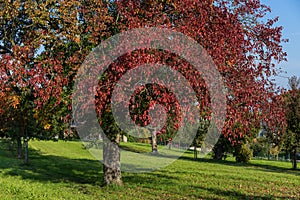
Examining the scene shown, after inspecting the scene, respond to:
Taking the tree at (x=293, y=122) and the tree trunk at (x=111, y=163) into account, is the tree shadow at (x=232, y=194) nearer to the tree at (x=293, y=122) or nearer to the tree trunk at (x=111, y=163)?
the tree trunk at (x=111, y=163)

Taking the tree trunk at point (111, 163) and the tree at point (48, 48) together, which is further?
the tree trunk at point (111, 163)

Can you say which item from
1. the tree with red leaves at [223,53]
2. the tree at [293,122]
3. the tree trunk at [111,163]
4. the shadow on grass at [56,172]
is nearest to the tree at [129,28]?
the tree with red leaves at [223,53]

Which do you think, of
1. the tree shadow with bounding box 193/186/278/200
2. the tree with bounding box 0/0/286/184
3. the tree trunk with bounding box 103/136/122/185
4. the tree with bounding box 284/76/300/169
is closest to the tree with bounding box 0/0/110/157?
the tree with bounding box 0/0/286/184

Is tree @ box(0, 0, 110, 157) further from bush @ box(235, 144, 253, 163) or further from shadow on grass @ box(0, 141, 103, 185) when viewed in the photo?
bush @ box(235, 144, 253, 163)

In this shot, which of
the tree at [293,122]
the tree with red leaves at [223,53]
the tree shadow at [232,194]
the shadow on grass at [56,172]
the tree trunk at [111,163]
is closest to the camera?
the tree with red leaves at [223,53]

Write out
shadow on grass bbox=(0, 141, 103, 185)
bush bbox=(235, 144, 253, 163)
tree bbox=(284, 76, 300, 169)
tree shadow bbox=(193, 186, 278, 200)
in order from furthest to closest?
bush bbox=(235, 144, 253, 163)
tree bbox=(284, 76, 300, 169)
shadow on grass bbox=(0, 141, 103, 185)
tree shadow bbox=(193, 186, 278, 200)

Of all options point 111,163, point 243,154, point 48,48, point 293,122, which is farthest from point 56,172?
point 243,154

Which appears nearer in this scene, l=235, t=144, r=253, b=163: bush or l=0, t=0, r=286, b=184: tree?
l=0, t=0, r=286, b=184: tree

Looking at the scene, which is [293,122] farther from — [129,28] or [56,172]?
[129,28]

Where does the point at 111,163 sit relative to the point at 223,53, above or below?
below

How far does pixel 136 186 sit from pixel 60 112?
4584 millimetres

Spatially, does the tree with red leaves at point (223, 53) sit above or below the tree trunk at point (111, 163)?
above

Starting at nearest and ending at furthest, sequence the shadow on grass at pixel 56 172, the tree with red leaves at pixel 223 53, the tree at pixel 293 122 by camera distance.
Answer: the tree with red leaves at pixel 223 53 → the shadow on grass at pixel 56 172 → the tree at pixel 293 122

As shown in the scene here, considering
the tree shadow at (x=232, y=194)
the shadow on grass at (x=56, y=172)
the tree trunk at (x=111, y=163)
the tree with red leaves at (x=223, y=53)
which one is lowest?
the shadow on grass at (x=56, y=172)
